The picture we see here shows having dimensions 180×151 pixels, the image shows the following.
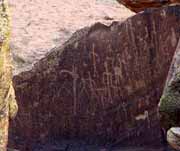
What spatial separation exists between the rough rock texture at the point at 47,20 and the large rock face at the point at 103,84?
0.17 m

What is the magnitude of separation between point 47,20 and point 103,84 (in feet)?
3.56

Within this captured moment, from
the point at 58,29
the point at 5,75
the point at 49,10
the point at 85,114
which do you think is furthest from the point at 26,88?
the point at 5,75

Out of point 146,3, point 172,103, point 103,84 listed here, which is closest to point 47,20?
point 103,84

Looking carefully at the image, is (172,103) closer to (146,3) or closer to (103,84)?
(146,3)

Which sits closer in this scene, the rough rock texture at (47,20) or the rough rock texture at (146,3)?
the rough rock texture at (146,3)

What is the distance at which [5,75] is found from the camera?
2814 millimetres

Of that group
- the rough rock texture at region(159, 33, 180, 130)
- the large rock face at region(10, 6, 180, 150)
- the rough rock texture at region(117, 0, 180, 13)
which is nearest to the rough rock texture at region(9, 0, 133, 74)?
the large rock face at region(10, 6, 180, 150)

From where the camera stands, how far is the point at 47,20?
555 cm

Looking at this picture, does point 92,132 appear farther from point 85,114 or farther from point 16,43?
point 16,43

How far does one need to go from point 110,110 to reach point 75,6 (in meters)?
1.39

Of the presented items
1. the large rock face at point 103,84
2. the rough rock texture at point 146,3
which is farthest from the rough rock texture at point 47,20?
the rough rock texture at point 146,3

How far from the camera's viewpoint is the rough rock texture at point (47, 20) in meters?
4.96

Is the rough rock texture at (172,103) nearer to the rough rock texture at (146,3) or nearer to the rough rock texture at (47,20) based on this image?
the rough rock texture at (146,3)

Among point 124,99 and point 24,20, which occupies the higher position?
point 24,20
